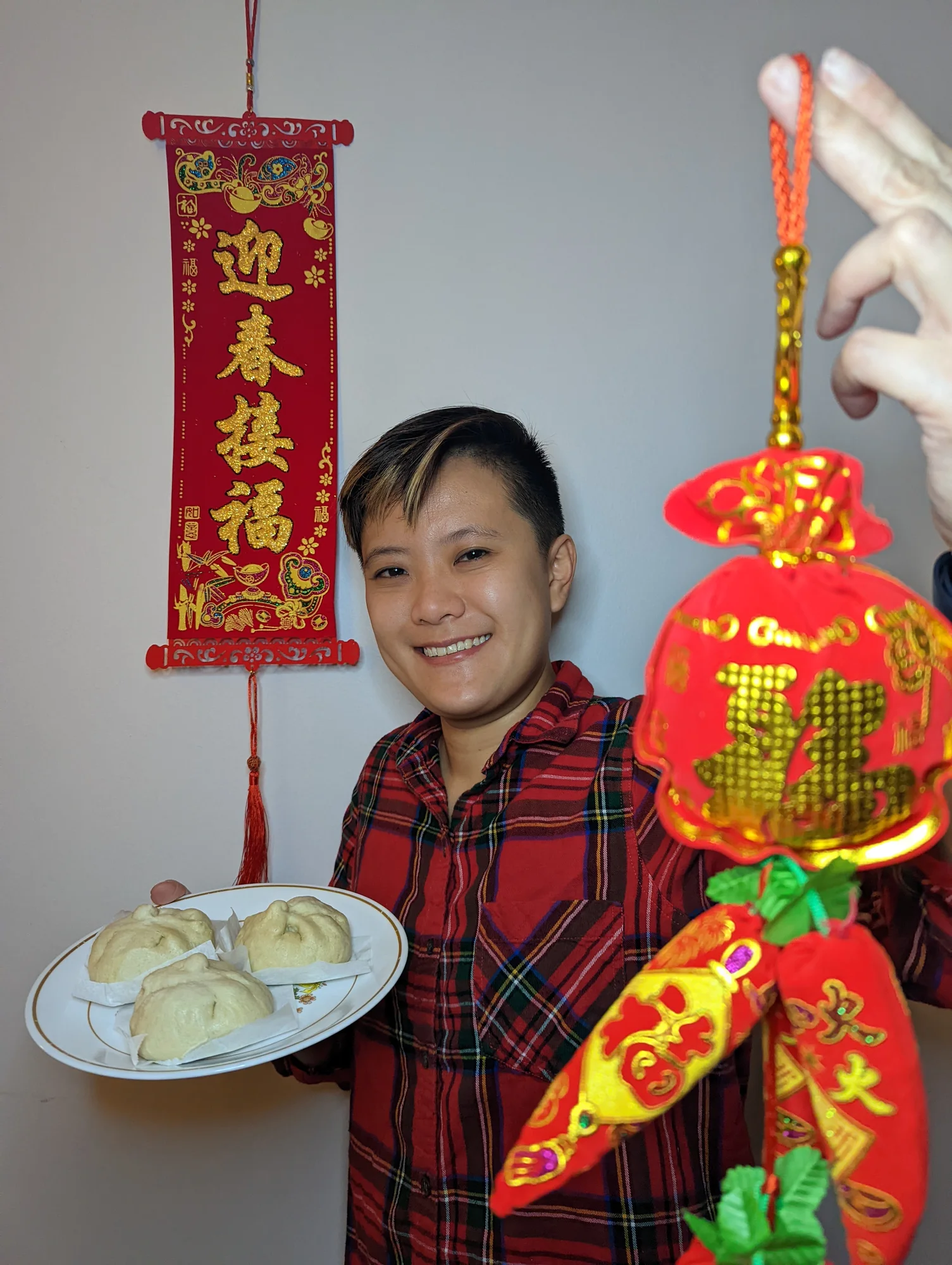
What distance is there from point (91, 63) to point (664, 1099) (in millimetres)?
1575

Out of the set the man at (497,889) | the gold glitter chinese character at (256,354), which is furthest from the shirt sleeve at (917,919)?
the gold glitter chinese character at (256,354)

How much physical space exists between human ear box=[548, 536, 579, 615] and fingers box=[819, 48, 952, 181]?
2.20 feet

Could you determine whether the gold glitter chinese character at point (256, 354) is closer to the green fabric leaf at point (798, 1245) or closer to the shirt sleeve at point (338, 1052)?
the shirt sleeve at point (338, 1052)

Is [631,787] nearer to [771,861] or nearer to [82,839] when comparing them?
[771,861]

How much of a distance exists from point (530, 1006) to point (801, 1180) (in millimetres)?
547

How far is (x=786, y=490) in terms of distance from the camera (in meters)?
0.48

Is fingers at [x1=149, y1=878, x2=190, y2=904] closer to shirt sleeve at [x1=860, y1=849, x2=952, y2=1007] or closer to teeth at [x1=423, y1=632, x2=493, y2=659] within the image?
teeth at [x1=423, y1=632, x2=493, y2=659]

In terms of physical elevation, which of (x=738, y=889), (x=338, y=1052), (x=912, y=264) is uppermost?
(x=912, y=264)

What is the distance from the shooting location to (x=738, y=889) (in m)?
0.49

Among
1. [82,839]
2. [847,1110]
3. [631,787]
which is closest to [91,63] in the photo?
[82,839]

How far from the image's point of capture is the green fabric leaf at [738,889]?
49 cm

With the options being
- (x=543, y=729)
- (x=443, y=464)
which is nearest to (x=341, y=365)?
(x=443, y=464)

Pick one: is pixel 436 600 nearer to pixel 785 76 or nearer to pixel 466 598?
pixel 466 598

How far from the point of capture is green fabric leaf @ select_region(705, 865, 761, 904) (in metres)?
0.49
